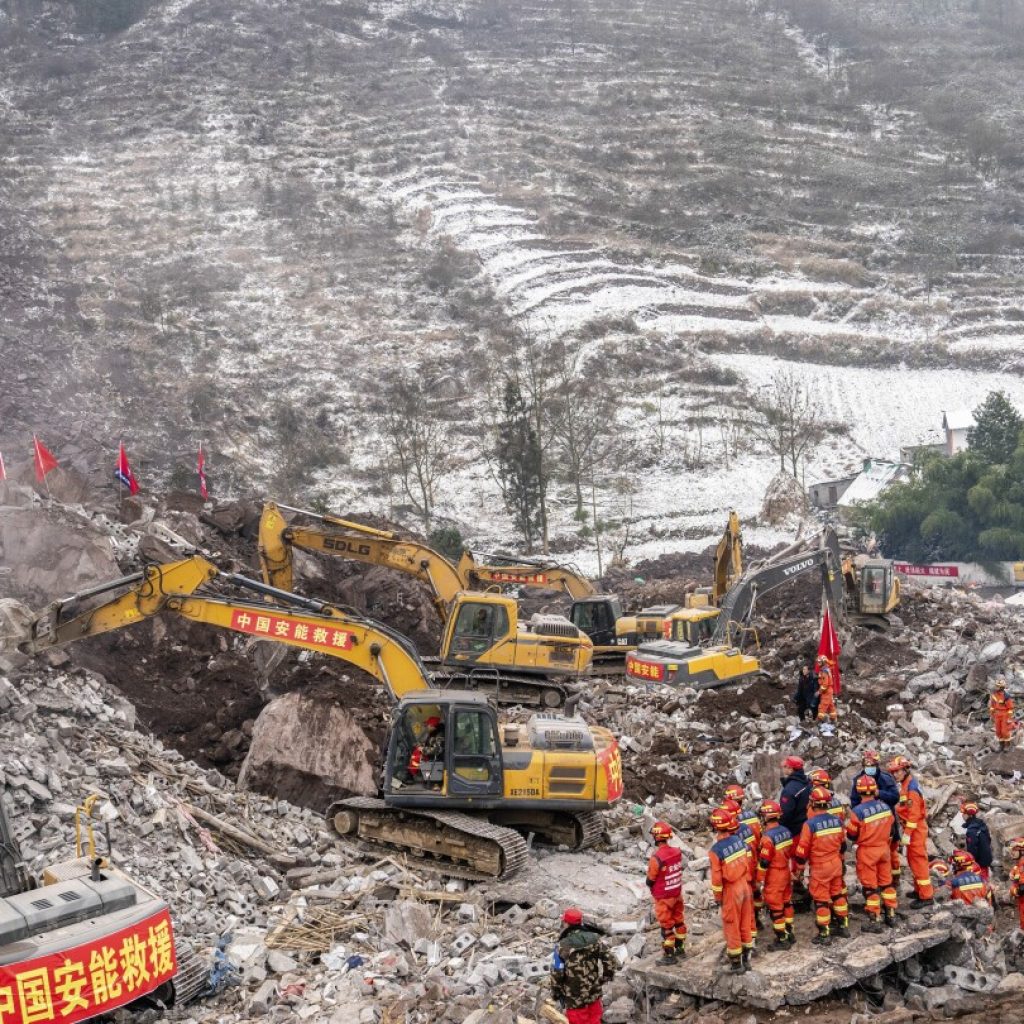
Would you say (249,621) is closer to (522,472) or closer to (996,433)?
(522,472)

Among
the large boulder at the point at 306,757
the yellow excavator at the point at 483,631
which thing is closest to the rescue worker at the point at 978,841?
the large boulder at the point at 306,757

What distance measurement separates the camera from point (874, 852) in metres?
9.32

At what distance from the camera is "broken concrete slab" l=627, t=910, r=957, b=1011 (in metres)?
8.43

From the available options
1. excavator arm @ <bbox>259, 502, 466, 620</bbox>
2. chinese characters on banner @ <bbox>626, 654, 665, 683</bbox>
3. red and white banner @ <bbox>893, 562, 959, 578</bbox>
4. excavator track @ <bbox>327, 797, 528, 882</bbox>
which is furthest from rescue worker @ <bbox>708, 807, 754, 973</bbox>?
red and white banner @ <bbox>893, 562, 959, 578</bbox>

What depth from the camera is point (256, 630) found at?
1428cm

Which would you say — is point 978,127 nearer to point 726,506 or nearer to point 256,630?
point 726,506

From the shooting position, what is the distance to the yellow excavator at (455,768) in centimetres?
1270

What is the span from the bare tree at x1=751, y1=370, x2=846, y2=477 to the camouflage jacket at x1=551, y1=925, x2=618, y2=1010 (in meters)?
43.9

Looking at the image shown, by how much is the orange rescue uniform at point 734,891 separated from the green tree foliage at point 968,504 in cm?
3301

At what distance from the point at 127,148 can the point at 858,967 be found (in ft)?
252

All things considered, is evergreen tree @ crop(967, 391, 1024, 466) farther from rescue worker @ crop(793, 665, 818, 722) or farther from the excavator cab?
the excavator cab

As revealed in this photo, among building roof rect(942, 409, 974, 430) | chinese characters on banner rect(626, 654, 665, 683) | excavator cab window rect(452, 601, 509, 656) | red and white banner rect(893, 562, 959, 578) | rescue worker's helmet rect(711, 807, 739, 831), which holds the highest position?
rescue worker's helmet rect(711, 807, 739, 831)

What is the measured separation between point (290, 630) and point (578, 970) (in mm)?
7127

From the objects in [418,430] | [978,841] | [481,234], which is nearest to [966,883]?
[978,841]
